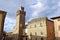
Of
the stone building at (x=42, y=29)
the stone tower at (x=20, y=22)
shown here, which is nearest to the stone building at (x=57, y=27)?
the stone building at (x=42, y=29)

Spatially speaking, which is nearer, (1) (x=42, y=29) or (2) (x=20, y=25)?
(2) (x=20, y=25)

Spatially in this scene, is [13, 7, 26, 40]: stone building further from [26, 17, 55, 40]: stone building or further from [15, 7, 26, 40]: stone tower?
[26, 17, 55, 40]: stone building

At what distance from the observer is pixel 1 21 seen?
32.7 meters

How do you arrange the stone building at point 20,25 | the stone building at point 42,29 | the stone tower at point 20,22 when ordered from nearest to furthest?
the stone building at point 20,25 → the stone tower at point 20,22 → the stone building at point 42,29

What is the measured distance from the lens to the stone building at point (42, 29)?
46466 millimetres

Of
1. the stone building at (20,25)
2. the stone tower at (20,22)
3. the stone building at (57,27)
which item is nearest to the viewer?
the stone building at (20,25)

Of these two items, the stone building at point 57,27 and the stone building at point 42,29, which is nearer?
the stone building at point 57,27

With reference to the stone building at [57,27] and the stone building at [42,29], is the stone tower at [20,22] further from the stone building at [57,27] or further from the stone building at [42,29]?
the stone building at [57,27]

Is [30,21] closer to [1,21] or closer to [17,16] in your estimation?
[17,16]

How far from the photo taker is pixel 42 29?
4944 cm

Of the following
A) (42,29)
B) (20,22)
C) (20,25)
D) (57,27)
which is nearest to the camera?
(20,25)

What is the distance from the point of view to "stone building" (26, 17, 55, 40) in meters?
46.5

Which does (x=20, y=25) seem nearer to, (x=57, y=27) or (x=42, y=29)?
(x=42, y=29)

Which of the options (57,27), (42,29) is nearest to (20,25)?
(42,29)
